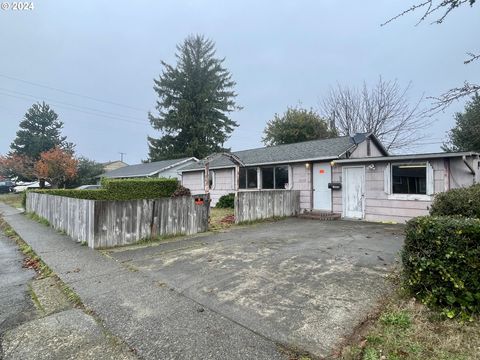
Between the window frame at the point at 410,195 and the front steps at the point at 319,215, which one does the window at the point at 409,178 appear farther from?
the front steps at the point at 319,215

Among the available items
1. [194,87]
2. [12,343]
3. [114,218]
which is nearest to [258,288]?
[12,343]

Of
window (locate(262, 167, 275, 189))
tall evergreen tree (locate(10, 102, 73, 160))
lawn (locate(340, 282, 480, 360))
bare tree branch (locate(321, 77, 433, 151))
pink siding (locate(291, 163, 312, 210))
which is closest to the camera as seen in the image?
lawn (locate(340, 282, 480, 360))

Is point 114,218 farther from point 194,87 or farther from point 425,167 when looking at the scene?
point 194,87

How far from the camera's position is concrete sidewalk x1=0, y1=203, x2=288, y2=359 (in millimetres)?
2516

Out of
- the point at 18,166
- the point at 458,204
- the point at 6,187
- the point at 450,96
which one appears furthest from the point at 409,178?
the point at 6,187

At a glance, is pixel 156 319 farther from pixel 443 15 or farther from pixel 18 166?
pixel 18 166

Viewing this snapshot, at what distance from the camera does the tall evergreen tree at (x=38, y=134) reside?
109 ft

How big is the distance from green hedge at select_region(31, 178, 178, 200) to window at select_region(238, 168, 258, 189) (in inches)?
195

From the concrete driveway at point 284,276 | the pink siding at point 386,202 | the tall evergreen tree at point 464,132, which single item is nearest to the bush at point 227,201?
the pink siding at point 386,202

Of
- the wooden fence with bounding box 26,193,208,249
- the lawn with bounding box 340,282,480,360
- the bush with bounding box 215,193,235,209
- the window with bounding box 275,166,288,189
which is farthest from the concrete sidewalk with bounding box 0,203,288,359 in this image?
the bush with bounding box 215,193,235,209

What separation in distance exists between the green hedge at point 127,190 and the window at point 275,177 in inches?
255

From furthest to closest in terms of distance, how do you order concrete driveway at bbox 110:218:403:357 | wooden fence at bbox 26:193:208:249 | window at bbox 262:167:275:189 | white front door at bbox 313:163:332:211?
1. window at bbox 262:167:275:189
2. white front door at bbox 313:163:332:211
3. wooden fence at bbox 26:193:208:249
4. concrete driveway at bbox 110:218:403:357

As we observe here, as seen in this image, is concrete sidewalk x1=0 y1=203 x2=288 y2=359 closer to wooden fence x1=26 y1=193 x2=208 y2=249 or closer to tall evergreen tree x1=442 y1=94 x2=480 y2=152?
wooden fence x1=26 y1=193 x2=208 y2=249

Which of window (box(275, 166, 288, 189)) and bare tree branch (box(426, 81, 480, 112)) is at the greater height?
bare tree branch (box(426, 81, 480, 112))
